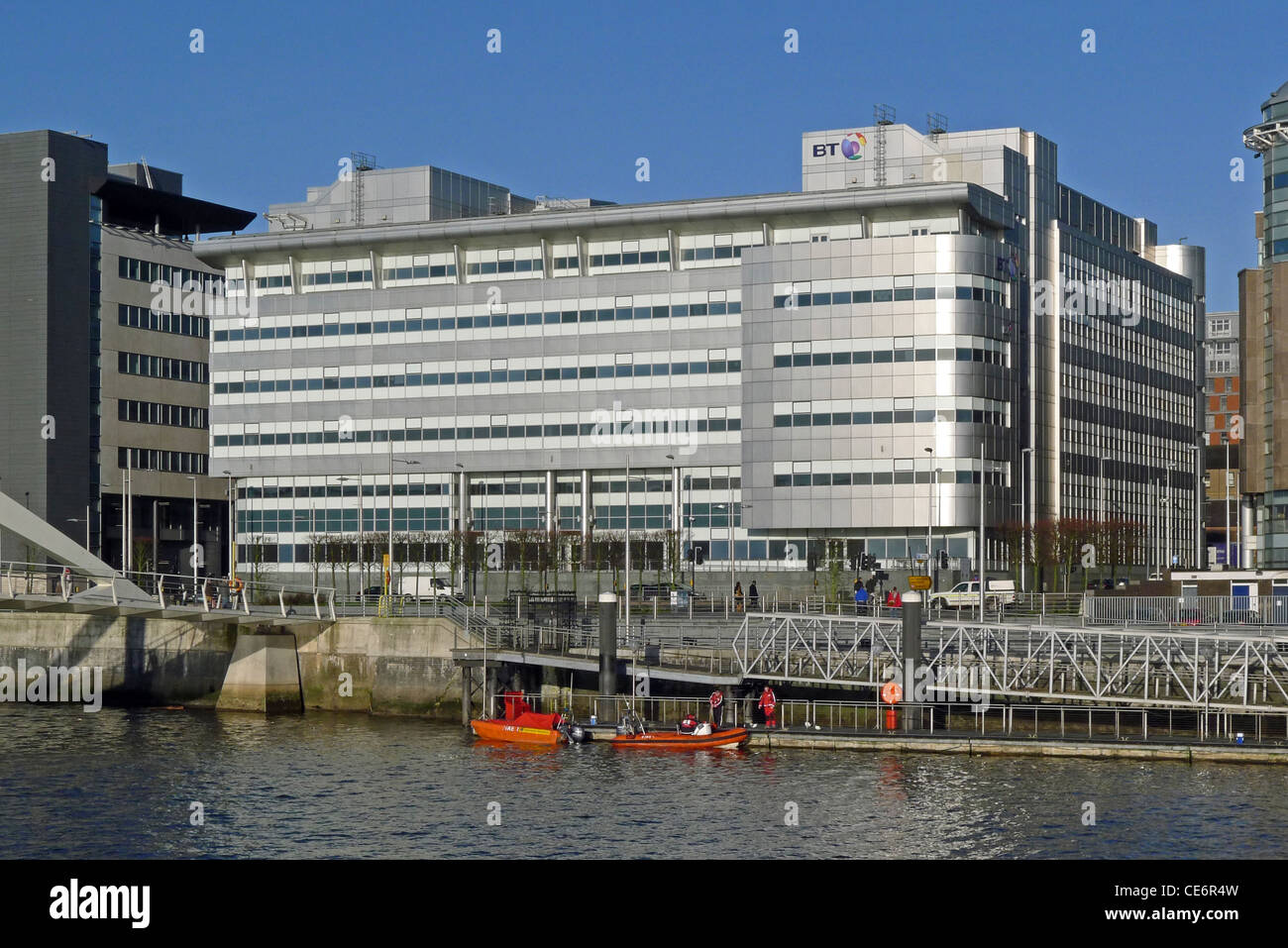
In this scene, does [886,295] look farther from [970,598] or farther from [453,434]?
[453,434]

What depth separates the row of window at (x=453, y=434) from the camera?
406ft

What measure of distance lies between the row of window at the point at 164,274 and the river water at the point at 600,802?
85701mm

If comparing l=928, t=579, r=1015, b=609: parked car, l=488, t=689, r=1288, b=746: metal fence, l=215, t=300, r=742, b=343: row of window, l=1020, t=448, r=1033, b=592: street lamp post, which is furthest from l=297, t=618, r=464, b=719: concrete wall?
l=215, t=300, r=742, b=343: row of window

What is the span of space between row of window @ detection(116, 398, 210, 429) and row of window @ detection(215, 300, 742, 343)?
39.3 feet

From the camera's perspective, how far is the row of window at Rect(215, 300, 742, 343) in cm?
12406

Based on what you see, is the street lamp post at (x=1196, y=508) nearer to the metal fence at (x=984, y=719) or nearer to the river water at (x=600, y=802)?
the metal fence at (x=984, y=719)

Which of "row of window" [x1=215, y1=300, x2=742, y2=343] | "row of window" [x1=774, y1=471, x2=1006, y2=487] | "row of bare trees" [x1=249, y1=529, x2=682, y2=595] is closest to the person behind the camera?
"row of window" [x1=774, y1=471, x2=1006, y2=487]

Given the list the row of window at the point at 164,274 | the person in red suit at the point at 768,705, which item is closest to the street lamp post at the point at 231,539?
the row of window at the point at 164,274

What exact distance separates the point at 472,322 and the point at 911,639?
73.5 meters

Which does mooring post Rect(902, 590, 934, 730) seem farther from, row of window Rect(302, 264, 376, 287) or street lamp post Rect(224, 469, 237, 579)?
row of window Rect(302, 264, 376, 287)

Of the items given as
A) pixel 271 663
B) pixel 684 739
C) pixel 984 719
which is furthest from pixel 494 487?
pixel 984 719
